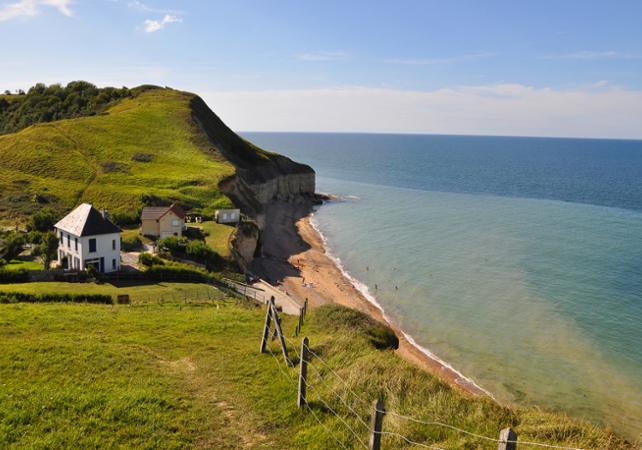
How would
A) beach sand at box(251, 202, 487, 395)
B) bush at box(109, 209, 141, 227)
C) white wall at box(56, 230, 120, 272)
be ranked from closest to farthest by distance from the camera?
beach sand at box(251, 202, 487, 395) → white wall at box(56, 230, 120, 272) → bush at box(109, 209, 141, 227)

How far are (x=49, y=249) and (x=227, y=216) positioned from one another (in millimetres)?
23149

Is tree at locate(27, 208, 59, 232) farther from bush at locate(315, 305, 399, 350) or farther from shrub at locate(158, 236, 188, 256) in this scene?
bush at locate(315, 305, 399, 350)

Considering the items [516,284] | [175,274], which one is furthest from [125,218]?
[516,284]

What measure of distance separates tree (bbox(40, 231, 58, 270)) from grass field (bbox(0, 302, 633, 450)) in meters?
25.9

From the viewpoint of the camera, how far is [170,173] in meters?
79.8

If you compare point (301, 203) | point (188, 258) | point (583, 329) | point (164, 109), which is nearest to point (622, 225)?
point (583, 329)

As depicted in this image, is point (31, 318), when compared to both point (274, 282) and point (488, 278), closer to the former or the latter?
point (274, 282)

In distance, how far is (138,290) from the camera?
38.7 meters

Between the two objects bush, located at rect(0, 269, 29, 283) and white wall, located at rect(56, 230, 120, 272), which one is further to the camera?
white wall, located at rect(56, 230, 120, 272)

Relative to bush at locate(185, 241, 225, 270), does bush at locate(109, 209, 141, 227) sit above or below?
above

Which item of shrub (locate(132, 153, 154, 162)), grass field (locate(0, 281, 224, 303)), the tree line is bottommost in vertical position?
grass field (locate(0, 281, 224, 303))

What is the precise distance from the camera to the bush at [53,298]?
3153cm

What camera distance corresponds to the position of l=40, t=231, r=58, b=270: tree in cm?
4397

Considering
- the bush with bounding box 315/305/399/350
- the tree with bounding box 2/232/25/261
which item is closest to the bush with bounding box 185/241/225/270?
the tree with bounding box 2/232/25/261
